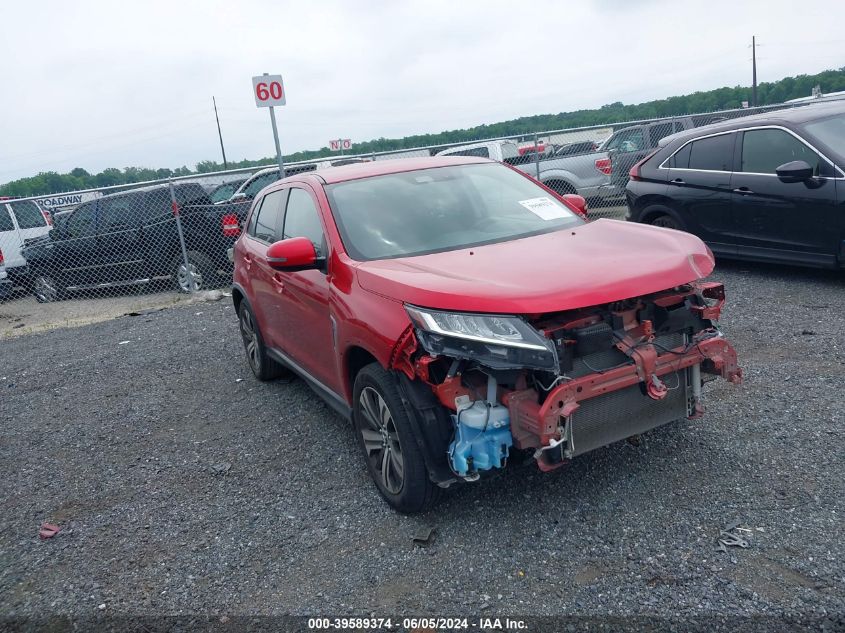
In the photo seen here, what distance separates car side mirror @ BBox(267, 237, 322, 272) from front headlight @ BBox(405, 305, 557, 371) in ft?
3.70

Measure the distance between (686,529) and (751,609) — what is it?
1.96 feet

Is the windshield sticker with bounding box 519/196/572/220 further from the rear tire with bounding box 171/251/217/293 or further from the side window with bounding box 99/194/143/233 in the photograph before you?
the side window with bounding box 99/194/143/233

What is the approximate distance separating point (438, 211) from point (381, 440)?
1.49 meters

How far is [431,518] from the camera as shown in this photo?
375 centimetres

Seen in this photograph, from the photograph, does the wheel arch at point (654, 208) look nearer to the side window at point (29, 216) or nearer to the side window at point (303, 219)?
the side window at point (303, 219)

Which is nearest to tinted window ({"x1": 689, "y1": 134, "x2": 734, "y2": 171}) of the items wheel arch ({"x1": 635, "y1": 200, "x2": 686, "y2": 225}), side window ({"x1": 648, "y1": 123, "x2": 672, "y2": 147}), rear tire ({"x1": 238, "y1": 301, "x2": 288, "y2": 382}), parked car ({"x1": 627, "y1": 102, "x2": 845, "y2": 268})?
parked car ({"x1": 627, "y1": 102, "x2": 845, "y2": 268})

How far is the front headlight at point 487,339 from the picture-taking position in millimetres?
3072

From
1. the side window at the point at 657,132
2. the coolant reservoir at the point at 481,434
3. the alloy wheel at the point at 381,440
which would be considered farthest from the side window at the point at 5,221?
the coolant reservoir at the point at 481,434

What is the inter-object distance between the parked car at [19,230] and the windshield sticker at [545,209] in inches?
428

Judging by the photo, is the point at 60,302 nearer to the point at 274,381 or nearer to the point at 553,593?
the point at 274,381

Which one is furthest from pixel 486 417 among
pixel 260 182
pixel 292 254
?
pixel 260 182

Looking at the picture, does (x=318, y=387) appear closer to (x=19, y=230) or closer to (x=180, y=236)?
(x=180, y=236)

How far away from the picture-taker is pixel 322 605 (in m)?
3.15

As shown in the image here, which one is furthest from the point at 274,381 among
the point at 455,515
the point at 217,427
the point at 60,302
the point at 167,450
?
the point at 60,302
